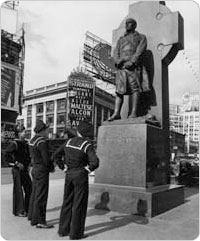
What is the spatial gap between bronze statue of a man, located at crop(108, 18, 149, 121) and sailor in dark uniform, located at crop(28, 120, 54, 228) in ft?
8.01

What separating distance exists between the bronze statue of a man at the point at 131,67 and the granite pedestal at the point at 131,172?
635 mm

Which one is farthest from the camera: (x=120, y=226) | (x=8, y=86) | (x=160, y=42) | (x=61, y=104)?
(x=61, y=104)

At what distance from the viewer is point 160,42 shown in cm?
806

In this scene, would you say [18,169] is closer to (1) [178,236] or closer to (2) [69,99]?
(1) [178,236]

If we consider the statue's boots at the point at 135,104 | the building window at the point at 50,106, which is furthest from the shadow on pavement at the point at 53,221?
the building window at the point at 50,106

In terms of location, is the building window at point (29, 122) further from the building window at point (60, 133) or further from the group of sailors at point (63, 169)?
the group of sailors at point (63, 169)

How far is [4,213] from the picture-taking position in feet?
21.4

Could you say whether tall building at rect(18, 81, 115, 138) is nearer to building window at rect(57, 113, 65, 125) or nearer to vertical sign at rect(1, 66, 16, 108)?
building window at rect(57, 113, 65, 125)

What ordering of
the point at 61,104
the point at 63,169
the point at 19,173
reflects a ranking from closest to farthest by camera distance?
the point at 63,169 → the point at 19,173 → the point at 61,104

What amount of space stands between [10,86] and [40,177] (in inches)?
1153

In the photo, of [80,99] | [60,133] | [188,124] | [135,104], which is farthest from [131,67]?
[188,124]

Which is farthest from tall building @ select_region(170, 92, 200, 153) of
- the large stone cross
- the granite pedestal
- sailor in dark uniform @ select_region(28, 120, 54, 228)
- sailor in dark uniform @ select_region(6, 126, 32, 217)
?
sailor in dark uniform @ select_region(28, 120, 54, 228)

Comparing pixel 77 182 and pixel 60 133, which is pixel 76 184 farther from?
pixel 60 133

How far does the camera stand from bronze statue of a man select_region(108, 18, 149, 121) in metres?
7.52
